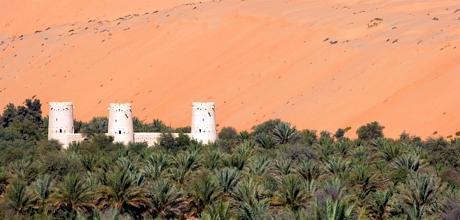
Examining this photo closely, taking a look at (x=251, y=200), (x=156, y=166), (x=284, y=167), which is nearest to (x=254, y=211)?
(x=251, y=200)

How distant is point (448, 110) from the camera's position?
7781cm

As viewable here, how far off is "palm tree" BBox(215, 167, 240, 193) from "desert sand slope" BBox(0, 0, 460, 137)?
33.1 meters

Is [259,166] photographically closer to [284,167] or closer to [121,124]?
[284,167]

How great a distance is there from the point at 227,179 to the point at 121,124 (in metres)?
28.4

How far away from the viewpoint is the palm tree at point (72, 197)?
41.0m

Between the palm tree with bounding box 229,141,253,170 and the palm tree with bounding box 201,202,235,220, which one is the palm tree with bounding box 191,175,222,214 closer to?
the palm tree with bounding box 201,202,235,220

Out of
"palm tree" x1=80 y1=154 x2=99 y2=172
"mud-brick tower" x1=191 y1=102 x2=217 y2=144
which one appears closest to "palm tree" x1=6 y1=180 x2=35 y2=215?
"palm tree" x1=80 y1=154 x2=99 y2=172

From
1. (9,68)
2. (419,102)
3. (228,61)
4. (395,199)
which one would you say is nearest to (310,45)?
(228,61)

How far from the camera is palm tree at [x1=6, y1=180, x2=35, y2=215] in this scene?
41438mm

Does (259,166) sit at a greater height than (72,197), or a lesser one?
greater

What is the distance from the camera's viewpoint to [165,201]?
4094cm

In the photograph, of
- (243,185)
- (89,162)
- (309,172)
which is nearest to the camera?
(243,185)

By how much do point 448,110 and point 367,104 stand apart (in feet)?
25.3

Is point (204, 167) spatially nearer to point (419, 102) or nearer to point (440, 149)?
point (440, 149)
